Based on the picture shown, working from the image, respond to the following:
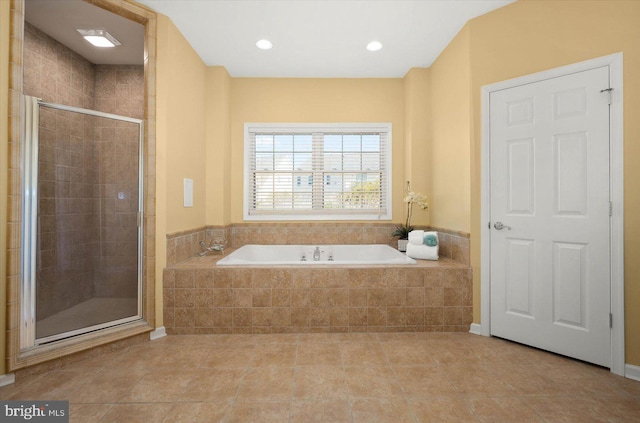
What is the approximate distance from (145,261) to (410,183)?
2.78m

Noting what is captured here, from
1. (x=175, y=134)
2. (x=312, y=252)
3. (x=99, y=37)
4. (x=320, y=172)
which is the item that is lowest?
(x=312, y=252)

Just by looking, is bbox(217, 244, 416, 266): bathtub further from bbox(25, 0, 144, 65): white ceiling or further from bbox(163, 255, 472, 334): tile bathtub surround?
bbox(25, 0, 144, 65): white ceiling

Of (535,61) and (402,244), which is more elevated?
(535,61)

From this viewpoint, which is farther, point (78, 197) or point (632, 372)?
point (78, 197)

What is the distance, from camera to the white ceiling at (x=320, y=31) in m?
2.34

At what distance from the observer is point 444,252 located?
297 cm

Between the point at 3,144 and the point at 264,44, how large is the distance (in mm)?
2130

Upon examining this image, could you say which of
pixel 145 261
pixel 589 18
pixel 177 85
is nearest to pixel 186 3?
pixel 177 85

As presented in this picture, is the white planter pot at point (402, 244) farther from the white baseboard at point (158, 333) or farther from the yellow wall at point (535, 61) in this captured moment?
the white baseboard at point (158, 333)

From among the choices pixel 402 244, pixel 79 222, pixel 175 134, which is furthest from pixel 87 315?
→ pixel 402 244

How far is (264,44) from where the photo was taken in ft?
9.31

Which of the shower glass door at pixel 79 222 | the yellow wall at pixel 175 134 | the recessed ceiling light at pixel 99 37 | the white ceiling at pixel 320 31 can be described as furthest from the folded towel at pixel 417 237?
the recessed ceiling light at pixel 99 37

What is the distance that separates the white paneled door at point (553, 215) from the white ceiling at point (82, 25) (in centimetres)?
334

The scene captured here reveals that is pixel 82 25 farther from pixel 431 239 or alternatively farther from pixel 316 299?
pixel 431 239
